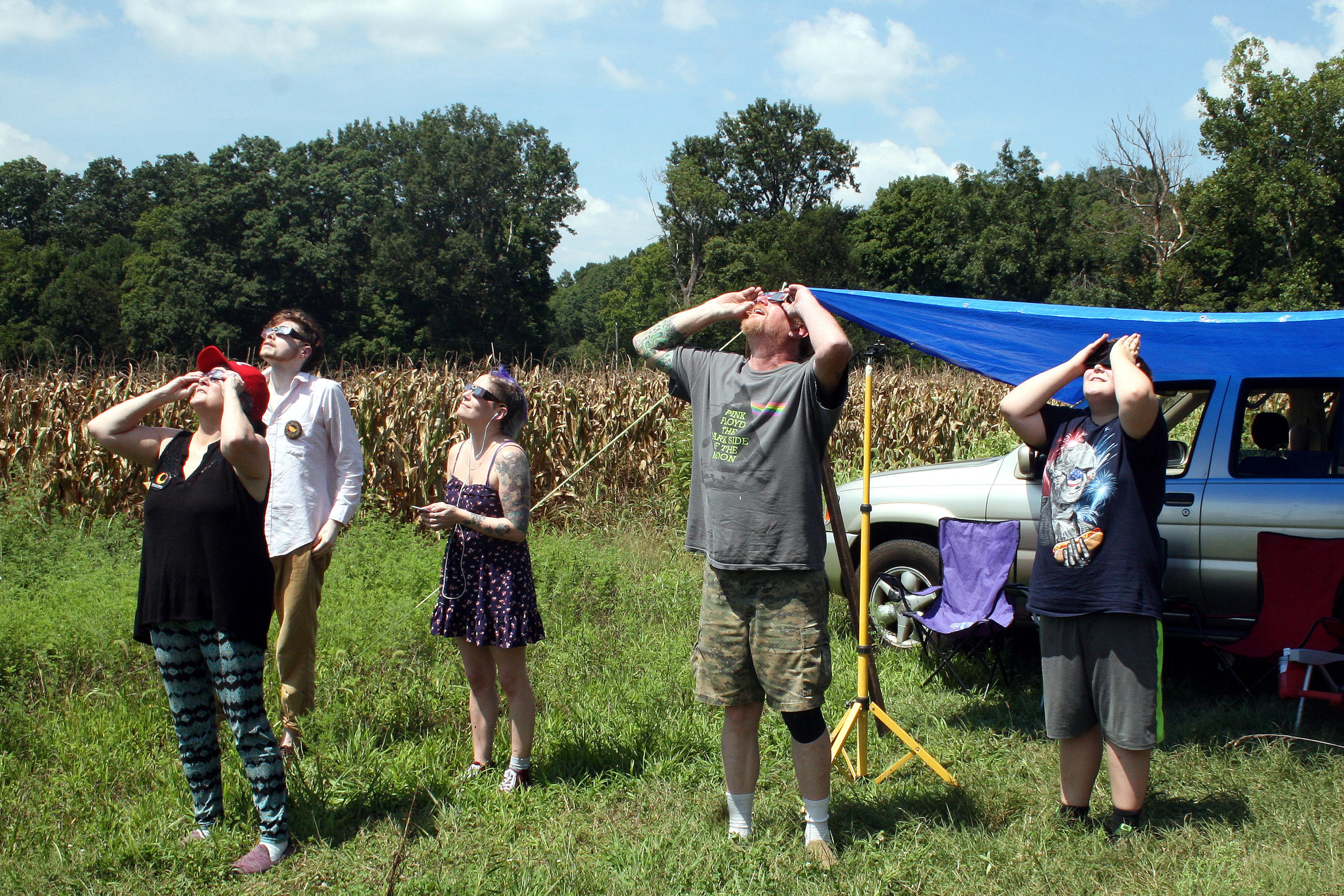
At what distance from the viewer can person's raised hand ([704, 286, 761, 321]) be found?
3137mm

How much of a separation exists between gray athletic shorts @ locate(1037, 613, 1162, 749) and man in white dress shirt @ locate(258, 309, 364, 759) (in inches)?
120

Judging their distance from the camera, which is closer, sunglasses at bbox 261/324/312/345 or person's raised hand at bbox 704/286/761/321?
person's raised hand at bbox 704/286/761/321

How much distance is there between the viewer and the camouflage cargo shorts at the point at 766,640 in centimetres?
297

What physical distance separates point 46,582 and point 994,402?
1222cm

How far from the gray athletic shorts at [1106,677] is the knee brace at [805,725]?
919mm

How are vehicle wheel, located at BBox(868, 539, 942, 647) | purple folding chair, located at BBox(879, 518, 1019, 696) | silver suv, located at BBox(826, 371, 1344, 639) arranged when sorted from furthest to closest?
vehicle wheel, located at BBox(868, 539, 942, 647), purple folding chair, located at BBox(879, 518, 1019, 696), silver suv, located at BBox(826, 371, 1344, 639)

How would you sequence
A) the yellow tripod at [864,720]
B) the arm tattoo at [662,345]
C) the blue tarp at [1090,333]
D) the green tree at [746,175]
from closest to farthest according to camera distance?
the arm tattoo at [662,345] → the yellow tripod at [864,720] → the blue tarp at [1090,333] → the green tree at [746,175]

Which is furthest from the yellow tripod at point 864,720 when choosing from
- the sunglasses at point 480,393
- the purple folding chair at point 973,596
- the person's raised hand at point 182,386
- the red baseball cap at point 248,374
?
the person's raised hand at point 182,386

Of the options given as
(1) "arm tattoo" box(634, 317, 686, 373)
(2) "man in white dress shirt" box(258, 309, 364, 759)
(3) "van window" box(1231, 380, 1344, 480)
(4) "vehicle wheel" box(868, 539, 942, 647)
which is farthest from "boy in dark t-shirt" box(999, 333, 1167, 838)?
(2) "man in white dress shirt" box(258, 309, 364, 759)

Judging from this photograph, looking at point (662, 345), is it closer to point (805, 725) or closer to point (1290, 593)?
point (805, 725)

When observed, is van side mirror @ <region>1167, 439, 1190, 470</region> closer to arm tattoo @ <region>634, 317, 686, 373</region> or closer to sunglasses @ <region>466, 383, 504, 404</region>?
arm tattoo @ <region>634, 317, 686, 373</region>

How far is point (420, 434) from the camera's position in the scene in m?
9.56

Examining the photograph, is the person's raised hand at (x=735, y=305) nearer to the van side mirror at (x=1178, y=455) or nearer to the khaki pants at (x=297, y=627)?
the khaki pants at (x=297, y=627)

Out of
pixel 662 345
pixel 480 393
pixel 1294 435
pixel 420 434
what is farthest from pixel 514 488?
pixel 420 434
